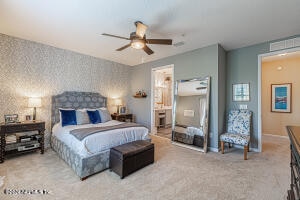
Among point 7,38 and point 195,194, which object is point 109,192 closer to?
point 195,194

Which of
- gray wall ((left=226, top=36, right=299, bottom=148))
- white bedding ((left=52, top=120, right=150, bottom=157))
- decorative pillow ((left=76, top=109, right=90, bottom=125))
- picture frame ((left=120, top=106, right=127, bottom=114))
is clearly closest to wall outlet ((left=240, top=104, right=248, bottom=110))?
gray wall ((left=226, top=36, right=299, bottom=148))

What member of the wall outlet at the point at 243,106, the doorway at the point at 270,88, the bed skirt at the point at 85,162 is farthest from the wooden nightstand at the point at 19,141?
the doorway at the point at 270,88

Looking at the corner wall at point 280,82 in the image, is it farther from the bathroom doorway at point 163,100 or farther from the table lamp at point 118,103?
the table lamp at point 118,103

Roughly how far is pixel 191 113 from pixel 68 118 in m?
3.41

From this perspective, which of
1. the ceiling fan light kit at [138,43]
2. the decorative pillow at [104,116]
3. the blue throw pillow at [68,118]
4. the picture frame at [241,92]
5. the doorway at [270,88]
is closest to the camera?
the ceiling fan light kit at [138,43]

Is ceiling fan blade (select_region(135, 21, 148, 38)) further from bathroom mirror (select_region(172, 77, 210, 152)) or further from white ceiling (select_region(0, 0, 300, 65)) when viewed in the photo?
bathroom mirror (select_region(172, 77, 210, 152))

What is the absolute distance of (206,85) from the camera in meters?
4.07

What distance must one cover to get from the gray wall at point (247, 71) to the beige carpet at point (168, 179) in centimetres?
128

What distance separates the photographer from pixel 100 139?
2.74 m

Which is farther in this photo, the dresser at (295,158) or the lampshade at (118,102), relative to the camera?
the lampshade at (118,102)

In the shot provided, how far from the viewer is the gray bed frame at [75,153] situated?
2510mm

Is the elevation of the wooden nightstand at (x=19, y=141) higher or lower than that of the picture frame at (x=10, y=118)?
lower

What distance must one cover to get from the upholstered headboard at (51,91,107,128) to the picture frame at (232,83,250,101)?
4.30 meters

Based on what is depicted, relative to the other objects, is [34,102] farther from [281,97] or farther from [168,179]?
[281,97]
